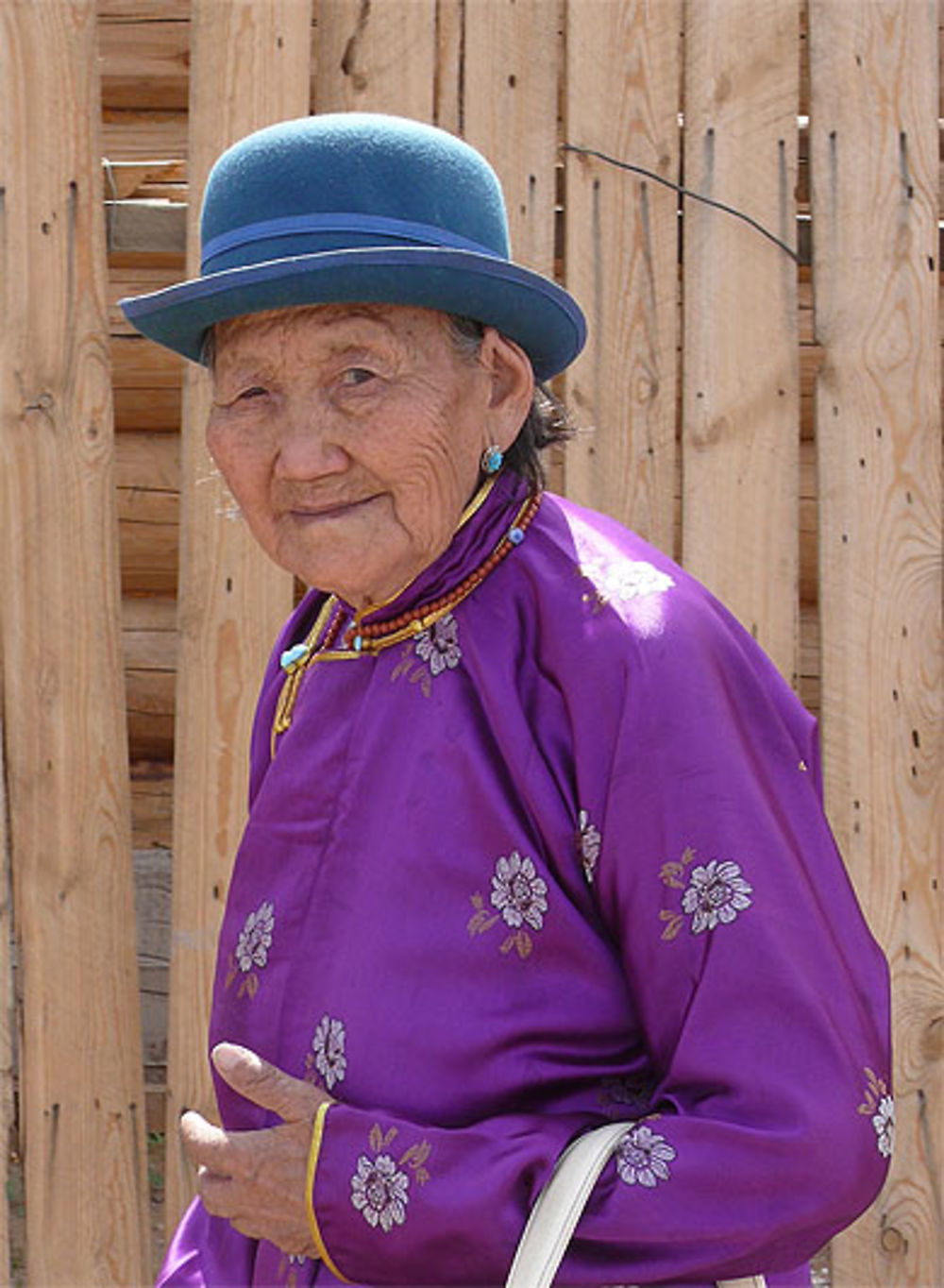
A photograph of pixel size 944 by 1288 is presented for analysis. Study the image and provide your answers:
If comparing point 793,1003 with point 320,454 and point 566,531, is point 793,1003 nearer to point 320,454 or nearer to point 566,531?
point 566,531

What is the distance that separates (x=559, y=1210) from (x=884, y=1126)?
0.30 metres

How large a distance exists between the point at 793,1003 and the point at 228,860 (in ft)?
5.62

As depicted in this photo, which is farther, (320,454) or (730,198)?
(730,198)

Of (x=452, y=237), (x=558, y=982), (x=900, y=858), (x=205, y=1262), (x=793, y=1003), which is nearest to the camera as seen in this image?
(x=793, y=1003)

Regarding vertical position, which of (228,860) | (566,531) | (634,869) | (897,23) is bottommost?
(228,860)

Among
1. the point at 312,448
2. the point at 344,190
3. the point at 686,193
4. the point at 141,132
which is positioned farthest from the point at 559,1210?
the point at 141,132

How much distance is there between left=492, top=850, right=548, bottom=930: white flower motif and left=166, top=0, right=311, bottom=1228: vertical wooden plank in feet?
4.84

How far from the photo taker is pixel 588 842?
1.59 meters

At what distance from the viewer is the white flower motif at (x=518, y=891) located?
1619mm

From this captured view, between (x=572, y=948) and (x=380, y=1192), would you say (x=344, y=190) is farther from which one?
(x=380, y=1192)

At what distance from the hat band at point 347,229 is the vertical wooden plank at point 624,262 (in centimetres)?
130

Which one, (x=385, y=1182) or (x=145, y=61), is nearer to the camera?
(x=385, y=1182)

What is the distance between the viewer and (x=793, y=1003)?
1.49 m

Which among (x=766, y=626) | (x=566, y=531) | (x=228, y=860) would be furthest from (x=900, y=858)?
(x=566, y=531)
